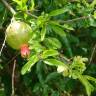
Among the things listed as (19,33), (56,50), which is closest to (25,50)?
(19,33)

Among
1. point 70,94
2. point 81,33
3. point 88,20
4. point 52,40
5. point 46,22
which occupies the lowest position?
point 70,94

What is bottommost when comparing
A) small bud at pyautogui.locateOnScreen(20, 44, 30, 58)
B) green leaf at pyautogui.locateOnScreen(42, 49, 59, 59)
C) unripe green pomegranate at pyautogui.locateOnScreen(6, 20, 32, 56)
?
green leaf at pyautogui.locateOnScreen(42, 49, 59, 59)

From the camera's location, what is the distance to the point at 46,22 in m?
1.10

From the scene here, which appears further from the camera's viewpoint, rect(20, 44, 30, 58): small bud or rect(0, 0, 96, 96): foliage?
rect(0, 0, 96, 96): foliage

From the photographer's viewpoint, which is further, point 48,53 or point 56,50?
point 56,50

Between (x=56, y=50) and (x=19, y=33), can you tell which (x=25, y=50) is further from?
(x=56, y=50)

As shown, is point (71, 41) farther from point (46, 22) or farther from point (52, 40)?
point (46, 22)

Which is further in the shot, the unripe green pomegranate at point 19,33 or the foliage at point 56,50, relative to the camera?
the foliage at point 56,50

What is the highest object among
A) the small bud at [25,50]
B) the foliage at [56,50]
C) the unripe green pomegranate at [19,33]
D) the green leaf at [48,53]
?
the unripe green pomegranate at [19,33]

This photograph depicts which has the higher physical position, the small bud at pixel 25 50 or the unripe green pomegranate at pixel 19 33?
the unripe green pomegranate at pixel 19 33

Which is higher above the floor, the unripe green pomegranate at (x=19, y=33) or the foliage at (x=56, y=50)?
the unripe green pomegranate at (x=19, y=33)

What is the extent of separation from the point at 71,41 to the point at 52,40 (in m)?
0.54

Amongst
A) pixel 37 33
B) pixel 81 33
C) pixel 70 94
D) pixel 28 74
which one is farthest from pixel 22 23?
pixel 70 94

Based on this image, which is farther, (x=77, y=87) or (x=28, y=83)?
(x=77, y=87)
